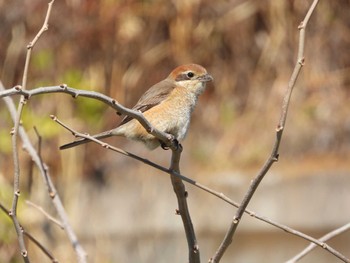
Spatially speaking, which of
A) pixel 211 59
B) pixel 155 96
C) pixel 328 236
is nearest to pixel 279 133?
pixel 328 236

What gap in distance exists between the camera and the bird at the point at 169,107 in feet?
11.5

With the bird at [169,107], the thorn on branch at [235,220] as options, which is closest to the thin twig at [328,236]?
the thorn on branch at [235,220]

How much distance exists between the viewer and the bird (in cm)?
349

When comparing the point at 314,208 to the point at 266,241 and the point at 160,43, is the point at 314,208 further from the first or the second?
the point at 160,43

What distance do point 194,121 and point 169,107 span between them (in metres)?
2.46

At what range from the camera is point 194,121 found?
605 cm

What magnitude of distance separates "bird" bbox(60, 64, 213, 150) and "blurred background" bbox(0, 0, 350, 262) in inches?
68.0

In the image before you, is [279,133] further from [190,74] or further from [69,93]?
[190,74]

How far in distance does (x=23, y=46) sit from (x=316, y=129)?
7.50 ft

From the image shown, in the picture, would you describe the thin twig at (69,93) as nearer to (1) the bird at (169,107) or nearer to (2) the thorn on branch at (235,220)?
(2) the thorn on branch at (235,220)

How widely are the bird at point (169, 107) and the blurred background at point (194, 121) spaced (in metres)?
1.73

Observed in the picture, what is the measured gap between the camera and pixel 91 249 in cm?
568

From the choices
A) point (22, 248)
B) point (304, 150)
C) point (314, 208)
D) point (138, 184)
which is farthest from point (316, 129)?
point (22, 248)

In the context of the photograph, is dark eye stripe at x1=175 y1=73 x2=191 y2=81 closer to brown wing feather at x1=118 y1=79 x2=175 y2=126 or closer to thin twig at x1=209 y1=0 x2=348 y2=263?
brown wing feather at x1=118 y1=79 x2=175 y2=126
